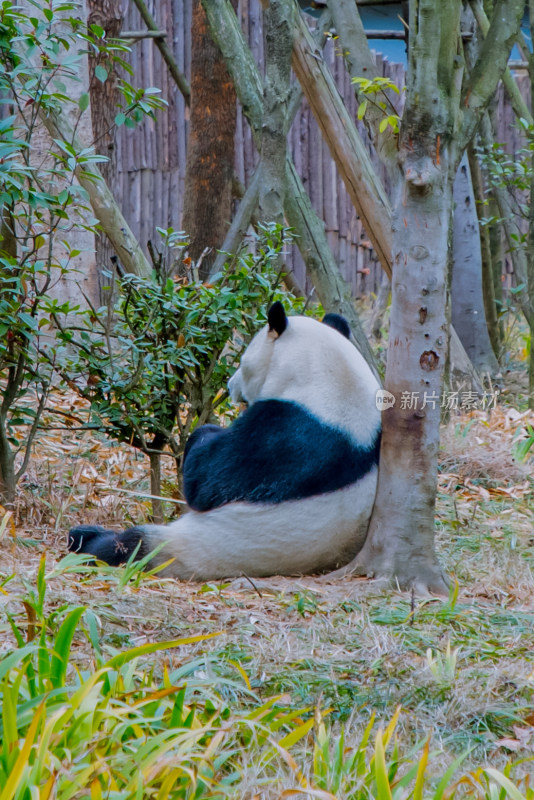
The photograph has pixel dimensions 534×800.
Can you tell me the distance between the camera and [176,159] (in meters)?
11.8

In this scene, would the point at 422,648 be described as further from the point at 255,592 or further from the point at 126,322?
the point at 126,322

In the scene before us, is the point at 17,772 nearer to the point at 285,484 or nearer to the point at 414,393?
the point at 285,484

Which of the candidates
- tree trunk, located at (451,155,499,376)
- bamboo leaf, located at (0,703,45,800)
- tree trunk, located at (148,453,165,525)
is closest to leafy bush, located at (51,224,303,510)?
tree trunk, located at (148,453,165,525)

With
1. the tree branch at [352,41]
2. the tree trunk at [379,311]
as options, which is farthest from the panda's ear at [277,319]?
the tree trunk at [379,311]

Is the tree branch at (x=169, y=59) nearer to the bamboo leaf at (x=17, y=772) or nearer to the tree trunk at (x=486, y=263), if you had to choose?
the tree trunk at (x=486, y=263)

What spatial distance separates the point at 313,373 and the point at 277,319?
299 mm

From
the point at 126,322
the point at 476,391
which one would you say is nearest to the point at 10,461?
the point at 126,322

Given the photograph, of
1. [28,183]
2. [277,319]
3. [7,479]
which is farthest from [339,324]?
[7,479]

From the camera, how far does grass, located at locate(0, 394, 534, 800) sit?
1.78 meters

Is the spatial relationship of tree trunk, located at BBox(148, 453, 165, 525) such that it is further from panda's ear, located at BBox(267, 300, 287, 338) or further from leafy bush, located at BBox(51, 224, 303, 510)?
panda's ear, located at BBox(267, 300, 287, 338)

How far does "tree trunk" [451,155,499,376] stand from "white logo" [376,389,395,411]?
177 inches

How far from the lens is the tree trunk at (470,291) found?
7.69m

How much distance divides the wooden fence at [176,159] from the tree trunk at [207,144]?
4.19 metres

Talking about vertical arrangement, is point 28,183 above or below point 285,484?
above
